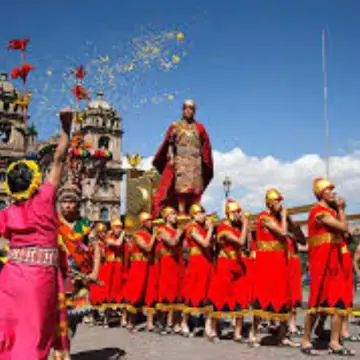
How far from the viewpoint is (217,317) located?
6863mm

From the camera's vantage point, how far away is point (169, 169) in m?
10.5

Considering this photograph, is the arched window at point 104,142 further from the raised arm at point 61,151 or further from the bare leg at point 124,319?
the raised arm at point 61,151

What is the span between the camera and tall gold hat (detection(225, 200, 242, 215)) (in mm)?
7004

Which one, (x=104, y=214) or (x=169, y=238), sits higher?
(x=104, y=214)

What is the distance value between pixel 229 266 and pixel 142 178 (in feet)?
21.2

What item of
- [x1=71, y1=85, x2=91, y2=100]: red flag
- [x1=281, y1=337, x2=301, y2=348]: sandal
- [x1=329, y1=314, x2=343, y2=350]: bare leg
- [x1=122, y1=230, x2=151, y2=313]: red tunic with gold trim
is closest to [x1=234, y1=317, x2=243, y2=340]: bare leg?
[x1=281, y1=337, x2=301, y2=348]: sandal

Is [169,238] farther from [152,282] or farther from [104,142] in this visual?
[104,142]

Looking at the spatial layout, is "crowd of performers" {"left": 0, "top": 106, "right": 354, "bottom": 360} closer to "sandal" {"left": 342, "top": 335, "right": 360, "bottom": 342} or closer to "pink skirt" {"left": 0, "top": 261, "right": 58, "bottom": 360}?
"pink skirt" {"left": 0, "top": 261, "right": 58, "bottom": 360}

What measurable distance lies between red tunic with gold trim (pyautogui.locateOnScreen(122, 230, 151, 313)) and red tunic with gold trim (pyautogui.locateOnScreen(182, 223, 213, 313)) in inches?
63.3

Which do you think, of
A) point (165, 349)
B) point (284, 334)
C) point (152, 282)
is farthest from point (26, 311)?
point (152, 282)

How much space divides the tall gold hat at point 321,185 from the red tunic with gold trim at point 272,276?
77 cm

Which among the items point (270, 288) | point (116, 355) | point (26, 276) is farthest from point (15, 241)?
point (270, 288)

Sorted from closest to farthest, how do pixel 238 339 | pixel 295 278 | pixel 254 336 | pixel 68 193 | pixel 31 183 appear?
pixel 31 183
pixel 68 193
pixel 254 336
pixel 238 339
pixel 295 278

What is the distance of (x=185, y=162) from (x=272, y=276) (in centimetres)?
442
